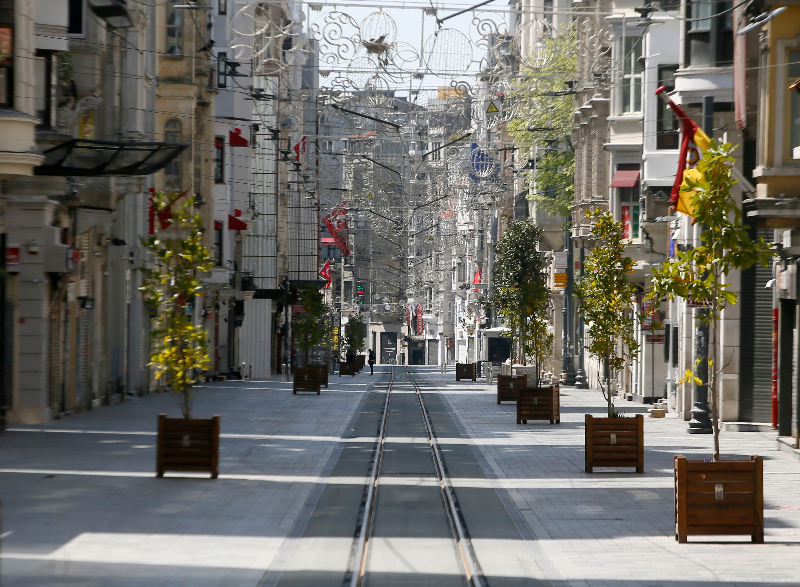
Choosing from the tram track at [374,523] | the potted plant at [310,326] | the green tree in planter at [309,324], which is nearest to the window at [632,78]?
the potted plant at [310,326]

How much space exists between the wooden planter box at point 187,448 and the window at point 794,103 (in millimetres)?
10696

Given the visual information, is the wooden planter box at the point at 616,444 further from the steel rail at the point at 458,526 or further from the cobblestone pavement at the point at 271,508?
the steel rail at the point at 458,526

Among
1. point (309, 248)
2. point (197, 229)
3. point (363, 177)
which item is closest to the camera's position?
point (197, 229)

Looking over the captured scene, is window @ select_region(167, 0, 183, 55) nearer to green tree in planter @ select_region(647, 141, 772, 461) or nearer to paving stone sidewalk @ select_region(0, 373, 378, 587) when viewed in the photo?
paving stone sidewalk @ select_region(0, 373, 378, 587)

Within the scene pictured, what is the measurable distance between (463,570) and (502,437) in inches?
551

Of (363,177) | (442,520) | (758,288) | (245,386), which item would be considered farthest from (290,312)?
(442,520)

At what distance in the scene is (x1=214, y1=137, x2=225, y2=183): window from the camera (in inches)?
1969

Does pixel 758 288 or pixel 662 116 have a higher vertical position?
pixel 662 116

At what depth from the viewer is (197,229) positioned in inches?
707

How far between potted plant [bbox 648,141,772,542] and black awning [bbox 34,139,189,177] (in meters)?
11.7

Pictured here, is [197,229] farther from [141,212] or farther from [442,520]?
[141,212]

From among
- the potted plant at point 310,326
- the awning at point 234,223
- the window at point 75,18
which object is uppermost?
the window at point 75,18

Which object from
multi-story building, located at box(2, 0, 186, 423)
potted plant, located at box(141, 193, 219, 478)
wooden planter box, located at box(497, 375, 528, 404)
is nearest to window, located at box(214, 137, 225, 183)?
multi-story building, located at box(2, 0, 186, 423)

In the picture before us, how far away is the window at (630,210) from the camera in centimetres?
3759
